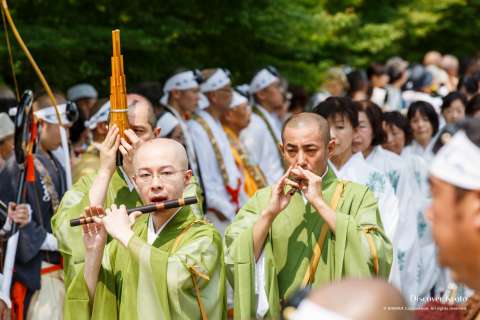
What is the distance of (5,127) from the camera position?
318 inches

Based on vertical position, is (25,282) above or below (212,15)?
Answer: below

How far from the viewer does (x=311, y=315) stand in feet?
8.99

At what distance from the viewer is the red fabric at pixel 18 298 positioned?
7449 millimetres

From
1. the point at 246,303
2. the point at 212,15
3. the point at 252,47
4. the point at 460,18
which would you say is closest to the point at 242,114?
the point at 212,15

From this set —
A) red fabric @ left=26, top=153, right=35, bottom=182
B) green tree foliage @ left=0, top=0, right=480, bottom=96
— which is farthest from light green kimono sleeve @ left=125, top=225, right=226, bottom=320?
green tree foliage @ left=0, top=0, right=480, bottom=96

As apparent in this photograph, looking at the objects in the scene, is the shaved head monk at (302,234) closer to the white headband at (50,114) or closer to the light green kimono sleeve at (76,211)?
the light green kimono sleeve at (76,211)

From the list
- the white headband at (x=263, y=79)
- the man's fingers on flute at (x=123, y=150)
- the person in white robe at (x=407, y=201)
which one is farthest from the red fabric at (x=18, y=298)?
the white headband at (x=263, y=79)

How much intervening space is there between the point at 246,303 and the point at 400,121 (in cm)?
489

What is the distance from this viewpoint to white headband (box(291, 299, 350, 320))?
2.71 meters

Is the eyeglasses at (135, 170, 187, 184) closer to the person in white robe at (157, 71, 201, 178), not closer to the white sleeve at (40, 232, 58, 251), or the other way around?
the white sleeve at (40, 232, 58, 251)

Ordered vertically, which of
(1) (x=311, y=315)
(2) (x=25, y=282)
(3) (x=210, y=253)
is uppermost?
(1) (x=311, y=315)

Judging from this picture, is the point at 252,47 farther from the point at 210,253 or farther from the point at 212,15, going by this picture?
the point at 210,253

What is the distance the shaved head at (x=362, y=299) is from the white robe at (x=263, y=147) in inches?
357

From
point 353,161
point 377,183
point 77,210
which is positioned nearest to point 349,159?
point 353,161
